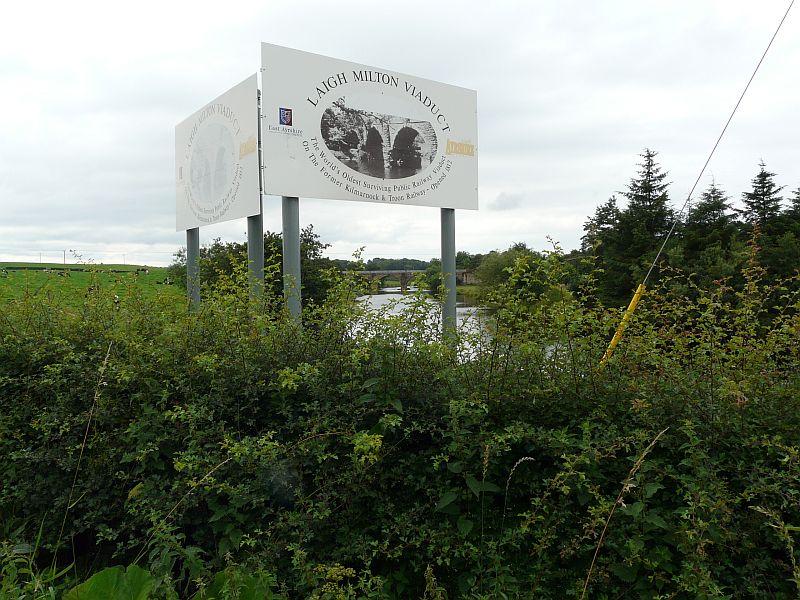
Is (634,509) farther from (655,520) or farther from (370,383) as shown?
(370,383)

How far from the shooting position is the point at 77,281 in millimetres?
5176

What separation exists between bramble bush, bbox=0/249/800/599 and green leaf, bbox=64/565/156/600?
1 cm

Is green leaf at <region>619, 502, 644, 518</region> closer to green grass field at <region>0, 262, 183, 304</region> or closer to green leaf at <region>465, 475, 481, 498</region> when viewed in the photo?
green leaf at <region>465, 475, 481, 498</region>

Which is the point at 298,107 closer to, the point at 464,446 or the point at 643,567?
the point at 464,446

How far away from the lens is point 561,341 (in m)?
3.32

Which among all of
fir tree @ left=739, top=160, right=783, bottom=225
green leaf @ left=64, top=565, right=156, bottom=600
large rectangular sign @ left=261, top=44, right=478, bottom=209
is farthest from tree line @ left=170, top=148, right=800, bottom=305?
green leaf @ left=64, top=565, right=156, bottom=600

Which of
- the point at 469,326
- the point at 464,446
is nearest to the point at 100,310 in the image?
the point at 469,326

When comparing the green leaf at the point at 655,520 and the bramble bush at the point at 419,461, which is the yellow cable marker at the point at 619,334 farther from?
the green leaf at the point at 655,520

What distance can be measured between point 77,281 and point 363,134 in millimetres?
4359

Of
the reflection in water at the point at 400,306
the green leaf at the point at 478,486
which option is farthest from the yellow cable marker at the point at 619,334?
the green leaf at the point at 478,486

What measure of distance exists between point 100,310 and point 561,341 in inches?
122

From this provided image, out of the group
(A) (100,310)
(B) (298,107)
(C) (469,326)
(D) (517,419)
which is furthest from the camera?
(B) (298,107)

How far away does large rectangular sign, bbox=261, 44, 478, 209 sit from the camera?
7426 mm

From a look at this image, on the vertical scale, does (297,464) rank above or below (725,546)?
above
